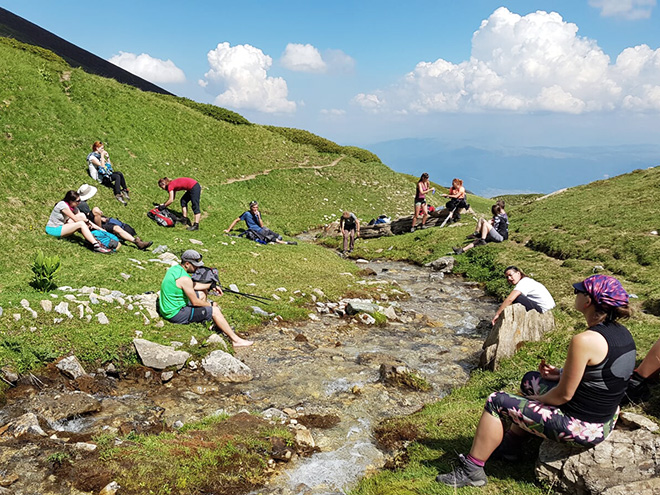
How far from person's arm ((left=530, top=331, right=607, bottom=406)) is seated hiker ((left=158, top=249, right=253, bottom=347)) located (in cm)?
848

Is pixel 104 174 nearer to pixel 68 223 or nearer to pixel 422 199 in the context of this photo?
pixel 68 223

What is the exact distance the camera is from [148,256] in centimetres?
1792

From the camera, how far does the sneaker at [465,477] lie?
594 centimetres

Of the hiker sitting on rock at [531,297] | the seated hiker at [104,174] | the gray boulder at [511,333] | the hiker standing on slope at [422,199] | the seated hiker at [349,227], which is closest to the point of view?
the gray boulder at [511,333]

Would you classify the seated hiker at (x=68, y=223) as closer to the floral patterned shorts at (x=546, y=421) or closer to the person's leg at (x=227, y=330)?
the person's leg at (x=227, y=330)

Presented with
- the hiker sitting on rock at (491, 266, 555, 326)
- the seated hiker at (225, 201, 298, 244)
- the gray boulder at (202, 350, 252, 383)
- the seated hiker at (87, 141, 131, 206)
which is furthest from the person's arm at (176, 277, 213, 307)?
the seated hiker at (87, 141, 131, 206)

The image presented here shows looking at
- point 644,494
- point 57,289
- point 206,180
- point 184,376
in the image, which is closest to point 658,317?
point 644,494

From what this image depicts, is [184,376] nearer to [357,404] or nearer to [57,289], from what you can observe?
[357,404]

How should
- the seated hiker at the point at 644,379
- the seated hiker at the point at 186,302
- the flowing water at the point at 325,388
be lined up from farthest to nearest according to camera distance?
1. the seated hiker at the point at 186,302
2. the flowing water at the point at 325,388
3. the seated hiker at the point at 644,379

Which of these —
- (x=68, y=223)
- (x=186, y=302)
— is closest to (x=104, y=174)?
(x=68, y=223)

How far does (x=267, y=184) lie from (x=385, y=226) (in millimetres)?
13448

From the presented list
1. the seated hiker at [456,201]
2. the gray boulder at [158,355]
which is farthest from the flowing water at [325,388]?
the seated hiker at [456,201]

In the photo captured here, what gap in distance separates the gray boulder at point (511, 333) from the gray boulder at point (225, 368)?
6.10 meters

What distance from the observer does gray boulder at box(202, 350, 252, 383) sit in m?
10.0
